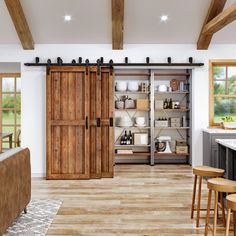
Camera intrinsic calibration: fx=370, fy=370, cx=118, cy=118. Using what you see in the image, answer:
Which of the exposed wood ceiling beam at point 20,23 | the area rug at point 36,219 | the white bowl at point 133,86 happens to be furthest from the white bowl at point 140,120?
the area rug at point 36,219

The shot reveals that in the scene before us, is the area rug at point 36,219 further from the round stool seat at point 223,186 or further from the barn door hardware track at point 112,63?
the barn door hardware track at point 112,63

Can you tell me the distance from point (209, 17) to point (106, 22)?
6.10ft

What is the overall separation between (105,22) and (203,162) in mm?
3315

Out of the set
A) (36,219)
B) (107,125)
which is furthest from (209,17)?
(36,219)

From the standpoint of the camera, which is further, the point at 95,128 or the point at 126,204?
the point at 95,128

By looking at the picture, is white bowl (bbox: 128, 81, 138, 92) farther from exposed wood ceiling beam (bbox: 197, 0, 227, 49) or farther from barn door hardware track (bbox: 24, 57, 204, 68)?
exposed wood ceiling beam (bbox: 197, 0, 227, 49)

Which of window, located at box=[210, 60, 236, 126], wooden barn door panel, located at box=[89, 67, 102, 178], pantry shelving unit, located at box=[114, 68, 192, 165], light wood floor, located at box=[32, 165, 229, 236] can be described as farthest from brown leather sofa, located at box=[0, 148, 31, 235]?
window, located at box=[210, 60, 236, 126]

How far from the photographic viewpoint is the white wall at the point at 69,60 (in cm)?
733

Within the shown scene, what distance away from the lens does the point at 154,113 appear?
28.7 ft

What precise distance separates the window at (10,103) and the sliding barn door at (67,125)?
7.53 ft

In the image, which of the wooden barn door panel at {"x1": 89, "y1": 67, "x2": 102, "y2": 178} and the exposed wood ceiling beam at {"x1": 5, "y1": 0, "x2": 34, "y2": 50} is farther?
the wooden barn door panel at {"x1": 89, "y1": 67, "x2": 102, "y2": 178}

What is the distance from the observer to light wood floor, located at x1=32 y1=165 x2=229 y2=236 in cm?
412

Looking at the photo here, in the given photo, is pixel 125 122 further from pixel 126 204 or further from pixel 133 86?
pixel 126 204

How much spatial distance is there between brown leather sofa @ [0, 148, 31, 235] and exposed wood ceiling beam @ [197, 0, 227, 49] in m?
4.03
